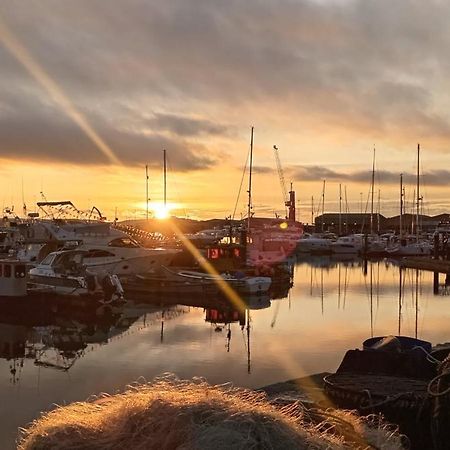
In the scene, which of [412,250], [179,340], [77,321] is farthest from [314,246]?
[179,340]

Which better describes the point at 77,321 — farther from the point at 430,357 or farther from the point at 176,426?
the point at 176,426

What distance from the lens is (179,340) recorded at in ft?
66.7

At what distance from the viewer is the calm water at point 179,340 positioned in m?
14.6

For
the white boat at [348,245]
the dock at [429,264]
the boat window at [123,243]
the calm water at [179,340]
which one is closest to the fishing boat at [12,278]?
the calm water at [179,340]

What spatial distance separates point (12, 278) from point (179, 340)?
900 cm

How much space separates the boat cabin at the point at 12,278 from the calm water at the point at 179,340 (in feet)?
1.90

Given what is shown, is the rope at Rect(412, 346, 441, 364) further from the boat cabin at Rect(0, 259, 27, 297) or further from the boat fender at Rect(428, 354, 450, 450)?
the boat cabin at Rect(0, 259, 27, 297)

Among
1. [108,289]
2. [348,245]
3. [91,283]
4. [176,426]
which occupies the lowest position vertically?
[108,289]

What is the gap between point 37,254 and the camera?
38188 millimetres

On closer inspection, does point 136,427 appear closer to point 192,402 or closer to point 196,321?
point 192,402

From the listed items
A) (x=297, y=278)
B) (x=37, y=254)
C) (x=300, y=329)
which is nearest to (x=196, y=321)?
(x=300, y=329)

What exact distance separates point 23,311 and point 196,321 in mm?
7220

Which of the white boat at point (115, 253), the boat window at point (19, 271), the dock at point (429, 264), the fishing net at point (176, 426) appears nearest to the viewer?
the fishing net at point (176, 426)

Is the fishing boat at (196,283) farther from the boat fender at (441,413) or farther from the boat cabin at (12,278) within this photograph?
the boat fender at (441,413)
